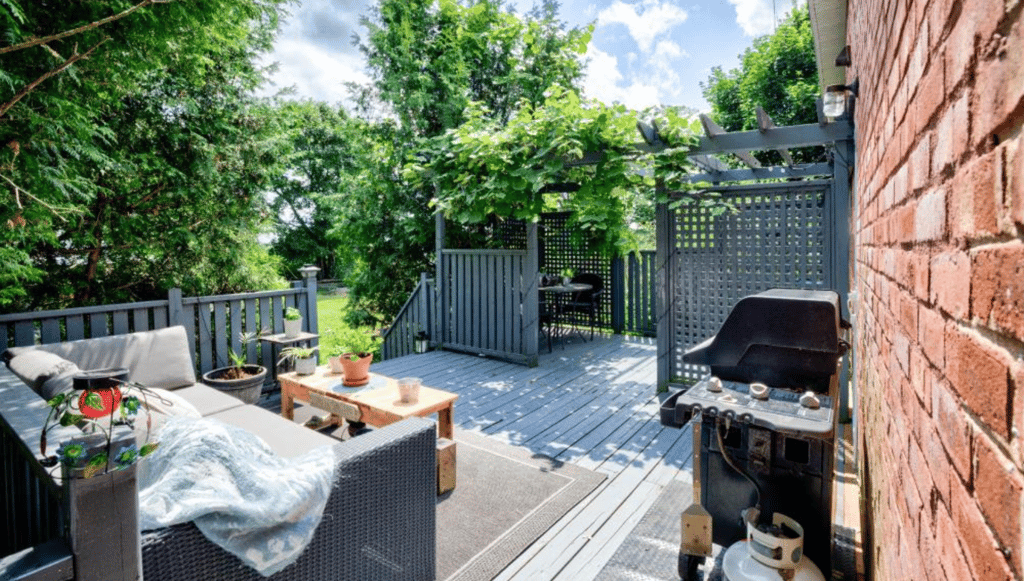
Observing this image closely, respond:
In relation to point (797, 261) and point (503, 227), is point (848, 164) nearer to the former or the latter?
point (797, 261)

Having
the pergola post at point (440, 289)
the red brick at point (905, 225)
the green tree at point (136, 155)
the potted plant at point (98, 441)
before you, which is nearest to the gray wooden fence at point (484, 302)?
the pergola post at point (440, 289)

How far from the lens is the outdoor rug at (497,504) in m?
2.61

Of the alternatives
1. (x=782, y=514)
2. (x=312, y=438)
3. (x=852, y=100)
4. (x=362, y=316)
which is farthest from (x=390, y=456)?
(x=362, y=316)

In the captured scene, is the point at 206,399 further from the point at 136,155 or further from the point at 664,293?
the point at 664,293

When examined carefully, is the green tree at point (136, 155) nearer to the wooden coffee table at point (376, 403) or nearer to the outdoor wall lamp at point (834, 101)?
the wooden coffee table at point (376, 403)

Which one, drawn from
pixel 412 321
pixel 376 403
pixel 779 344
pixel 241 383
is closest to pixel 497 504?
pixel 376 403

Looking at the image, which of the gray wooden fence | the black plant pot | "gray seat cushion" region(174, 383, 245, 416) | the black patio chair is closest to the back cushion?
"gray seat cushion" region(174, 383, 245, 416)

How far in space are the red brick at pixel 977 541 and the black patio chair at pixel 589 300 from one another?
309 inches

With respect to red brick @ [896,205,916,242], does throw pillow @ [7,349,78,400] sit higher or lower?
lower

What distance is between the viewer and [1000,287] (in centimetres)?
45

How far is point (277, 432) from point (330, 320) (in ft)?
33.2

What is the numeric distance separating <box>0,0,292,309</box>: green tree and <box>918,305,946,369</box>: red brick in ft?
11.1

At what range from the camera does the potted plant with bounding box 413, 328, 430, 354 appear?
300 inches

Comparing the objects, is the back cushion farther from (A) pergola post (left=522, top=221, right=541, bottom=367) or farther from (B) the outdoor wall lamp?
(B) the outdoor wall lamp
